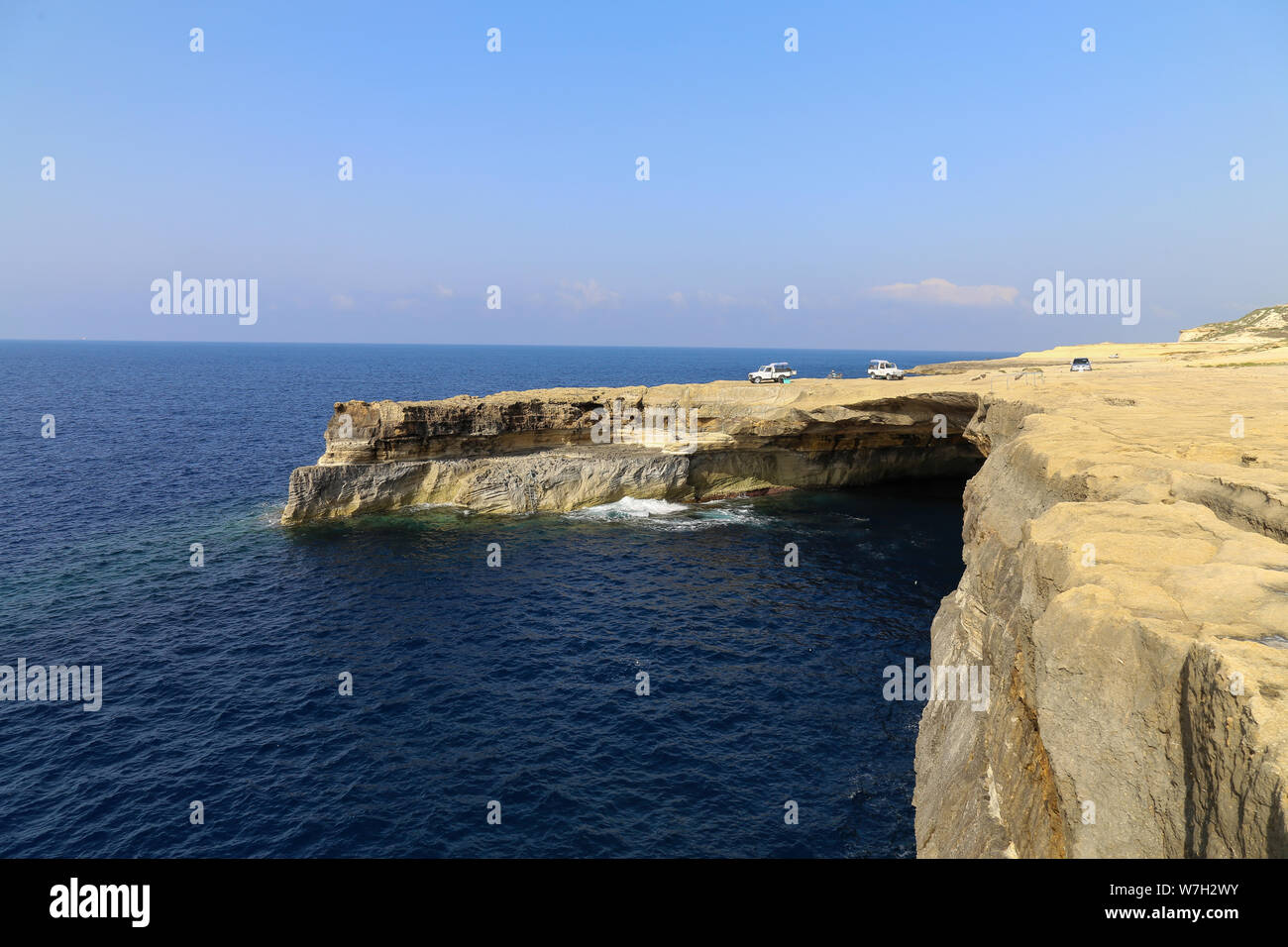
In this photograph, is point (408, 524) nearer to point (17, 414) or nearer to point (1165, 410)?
point (1165, 410)

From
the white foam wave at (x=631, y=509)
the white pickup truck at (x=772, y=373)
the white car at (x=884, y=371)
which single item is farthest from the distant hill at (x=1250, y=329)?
the white foam wave at (x=631, y=509)

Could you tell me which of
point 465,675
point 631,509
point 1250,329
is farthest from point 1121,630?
point 1250,329

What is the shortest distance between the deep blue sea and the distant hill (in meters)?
61.6

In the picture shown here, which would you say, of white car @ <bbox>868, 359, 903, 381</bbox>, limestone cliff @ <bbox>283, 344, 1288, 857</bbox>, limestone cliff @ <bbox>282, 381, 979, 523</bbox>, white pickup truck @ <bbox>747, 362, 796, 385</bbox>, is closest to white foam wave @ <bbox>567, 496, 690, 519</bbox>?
limestone cliff @ <bbox>282, 381, 979, 523</bbox>

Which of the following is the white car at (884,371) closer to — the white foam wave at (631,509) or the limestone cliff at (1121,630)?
the white foam wave at (631,509)

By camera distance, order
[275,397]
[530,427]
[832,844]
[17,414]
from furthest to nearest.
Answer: [275,397] → [17,414] → [530,427] → [832,844]

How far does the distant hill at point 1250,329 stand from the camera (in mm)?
80812

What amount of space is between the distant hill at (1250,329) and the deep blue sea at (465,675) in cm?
6159

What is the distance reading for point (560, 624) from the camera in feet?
102

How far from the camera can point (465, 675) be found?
26719mm

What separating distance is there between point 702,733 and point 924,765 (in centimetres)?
716

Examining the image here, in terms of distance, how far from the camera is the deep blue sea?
18.8 m

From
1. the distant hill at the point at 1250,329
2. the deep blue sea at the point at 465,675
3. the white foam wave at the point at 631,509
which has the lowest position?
the deep blue sea at the point at 465,675

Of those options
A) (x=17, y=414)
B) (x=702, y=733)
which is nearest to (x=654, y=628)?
(x=702, y=733)
